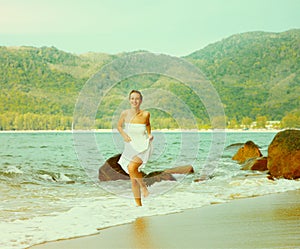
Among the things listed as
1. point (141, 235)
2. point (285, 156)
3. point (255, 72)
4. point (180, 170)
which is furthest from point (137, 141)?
point (255, 72)

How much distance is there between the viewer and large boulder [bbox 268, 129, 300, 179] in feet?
39.3

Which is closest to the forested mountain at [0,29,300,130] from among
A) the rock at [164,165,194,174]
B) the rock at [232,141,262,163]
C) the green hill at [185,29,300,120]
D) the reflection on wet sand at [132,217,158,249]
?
the green hill at [185,29,300,120]

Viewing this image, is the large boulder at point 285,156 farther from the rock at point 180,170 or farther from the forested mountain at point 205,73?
the forested mountain at point 205,73

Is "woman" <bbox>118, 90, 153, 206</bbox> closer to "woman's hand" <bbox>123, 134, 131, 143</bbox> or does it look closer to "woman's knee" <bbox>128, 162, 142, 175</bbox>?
"woman's hand" <bbox>123, 134, 131, 143</bbox>

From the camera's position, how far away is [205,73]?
7662 cm

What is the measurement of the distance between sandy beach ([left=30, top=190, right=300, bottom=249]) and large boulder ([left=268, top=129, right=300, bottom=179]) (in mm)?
4781

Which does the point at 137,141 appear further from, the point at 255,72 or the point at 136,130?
the point at 255,72

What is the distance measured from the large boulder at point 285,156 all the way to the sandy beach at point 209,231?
4.78 m

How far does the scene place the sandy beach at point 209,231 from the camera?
4.93 metres

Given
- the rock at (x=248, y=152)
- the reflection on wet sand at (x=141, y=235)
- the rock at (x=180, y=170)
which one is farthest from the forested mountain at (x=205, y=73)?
the reflection on wet sand at (x=141, y=235)

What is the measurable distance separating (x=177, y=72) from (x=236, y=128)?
5503 cm

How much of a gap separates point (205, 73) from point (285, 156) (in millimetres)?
65205

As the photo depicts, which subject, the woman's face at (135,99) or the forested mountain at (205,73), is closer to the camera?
the woman's face at (135,99)

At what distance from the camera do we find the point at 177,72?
49.7 feet
